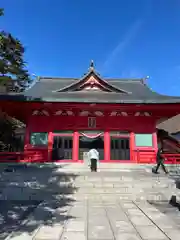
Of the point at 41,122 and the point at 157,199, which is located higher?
the point at 41,122

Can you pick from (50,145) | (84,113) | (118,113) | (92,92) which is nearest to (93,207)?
(50,145)

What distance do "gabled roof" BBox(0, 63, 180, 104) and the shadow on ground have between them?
580cm

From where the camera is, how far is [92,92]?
54.8 feet

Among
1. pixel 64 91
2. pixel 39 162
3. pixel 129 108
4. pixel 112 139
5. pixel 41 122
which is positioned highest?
pixel 64 91

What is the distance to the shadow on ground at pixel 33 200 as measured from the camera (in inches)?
193

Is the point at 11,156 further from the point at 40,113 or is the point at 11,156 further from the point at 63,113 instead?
the point at 63,113

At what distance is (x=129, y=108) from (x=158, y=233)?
10.4 meters

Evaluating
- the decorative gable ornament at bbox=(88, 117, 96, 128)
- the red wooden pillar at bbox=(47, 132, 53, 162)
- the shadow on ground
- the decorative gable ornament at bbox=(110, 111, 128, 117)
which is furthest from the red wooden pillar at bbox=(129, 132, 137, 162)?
the shadow on ground

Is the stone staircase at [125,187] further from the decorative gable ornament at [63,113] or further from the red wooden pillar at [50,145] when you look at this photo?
the decorative gable ornament at [63,113]

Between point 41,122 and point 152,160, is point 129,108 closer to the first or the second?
point 152,160

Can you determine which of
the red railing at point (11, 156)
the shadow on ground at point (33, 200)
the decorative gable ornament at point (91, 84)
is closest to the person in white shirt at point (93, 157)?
the shadow on ground at point (33, 200)

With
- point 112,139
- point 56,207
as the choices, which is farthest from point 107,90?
point 56,207

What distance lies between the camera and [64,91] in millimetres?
16500

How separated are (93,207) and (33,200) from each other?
2.60 m
